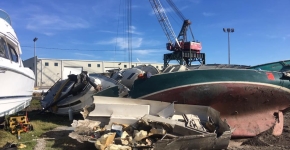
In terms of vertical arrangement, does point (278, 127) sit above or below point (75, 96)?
below

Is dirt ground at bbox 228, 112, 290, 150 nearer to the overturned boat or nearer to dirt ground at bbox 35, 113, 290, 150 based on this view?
dirt ground at bbox 35, 113, 290, 150

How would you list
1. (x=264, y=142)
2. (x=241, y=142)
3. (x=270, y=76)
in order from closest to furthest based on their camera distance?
(x=264, y=142) < (x=241, y=142) < (x=270, y=76)

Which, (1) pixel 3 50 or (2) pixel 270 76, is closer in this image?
(1) pixel 3 50

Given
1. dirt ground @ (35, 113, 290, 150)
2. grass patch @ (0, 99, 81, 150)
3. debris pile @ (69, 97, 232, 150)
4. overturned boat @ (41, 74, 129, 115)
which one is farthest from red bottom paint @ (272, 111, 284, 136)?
grass patch @ (0, 99, 81, 150)

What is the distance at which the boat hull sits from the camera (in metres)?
7.86

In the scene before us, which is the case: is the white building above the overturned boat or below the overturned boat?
above

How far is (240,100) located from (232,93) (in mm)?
369

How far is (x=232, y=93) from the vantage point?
7863mm

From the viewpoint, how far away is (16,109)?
8297 millimetres

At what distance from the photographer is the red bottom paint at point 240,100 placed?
7.84 m

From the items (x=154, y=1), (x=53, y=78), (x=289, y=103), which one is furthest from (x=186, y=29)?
(x=289, y=103)

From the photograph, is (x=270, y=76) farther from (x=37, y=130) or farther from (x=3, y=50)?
(x=3, y=50)

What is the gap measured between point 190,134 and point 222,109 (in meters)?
2.26

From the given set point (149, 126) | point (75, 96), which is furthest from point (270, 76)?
point (75, 96)
